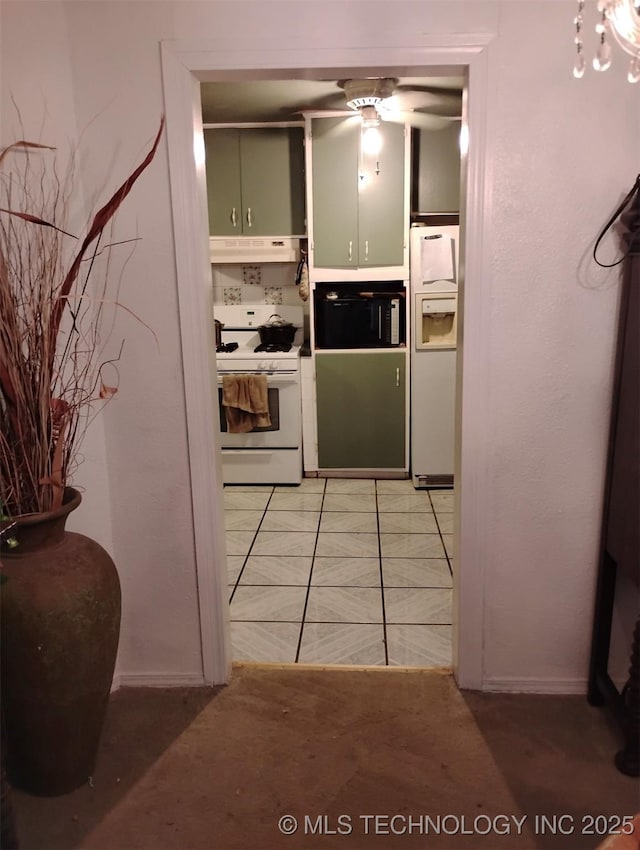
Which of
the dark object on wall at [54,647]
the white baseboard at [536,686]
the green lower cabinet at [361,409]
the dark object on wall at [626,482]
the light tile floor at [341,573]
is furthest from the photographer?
the green lower cabinet at [361,409]

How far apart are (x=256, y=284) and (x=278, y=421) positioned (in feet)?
3.71

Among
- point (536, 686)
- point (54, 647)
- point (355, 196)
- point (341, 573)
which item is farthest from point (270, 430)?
point (54, 647)

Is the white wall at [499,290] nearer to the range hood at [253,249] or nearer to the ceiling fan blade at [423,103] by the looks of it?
the ceiling fan blade at [423,103]

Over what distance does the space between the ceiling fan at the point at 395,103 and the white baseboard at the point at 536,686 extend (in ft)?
9.28

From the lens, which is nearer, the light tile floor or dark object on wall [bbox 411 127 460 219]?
the light tile floor

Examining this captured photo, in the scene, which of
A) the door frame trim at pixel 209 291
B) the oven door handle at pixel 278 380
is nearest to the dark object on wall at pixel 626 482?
the door frame trim at pixel 209 291

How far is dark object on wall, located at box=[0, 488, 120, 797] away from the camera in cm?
165

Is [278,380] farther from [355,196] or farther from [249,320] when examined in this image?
[355,196]

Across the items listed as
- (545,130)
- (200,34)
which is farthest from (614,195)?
(200,34)

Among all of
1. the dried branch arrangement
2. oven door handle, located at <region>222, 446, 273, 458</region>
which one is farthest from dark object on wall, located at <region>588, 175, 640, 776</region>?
oven door handle, located at <region>222, 446, 273, 458</region>

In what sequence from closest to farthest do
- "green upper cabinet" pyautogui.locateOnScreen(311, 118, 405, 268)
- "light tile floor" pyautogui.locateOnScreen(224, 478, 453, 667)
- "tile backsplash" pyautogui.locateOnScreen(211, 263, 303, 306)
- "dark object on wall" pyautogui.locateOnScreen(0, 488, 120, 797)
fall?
"dark object on wall" pyautogui.locateOnScreen(0, 488, 120, 797) → "light tile floor" pyautogui.locateOnScreen(224, 478, 453, 667) → "green upper cabinet" pyautogui.locateOnScreen(311, 118, 405, 268) → "tile backsplash" pyautogui.locateOnScreen(211, 263, 303, 306)

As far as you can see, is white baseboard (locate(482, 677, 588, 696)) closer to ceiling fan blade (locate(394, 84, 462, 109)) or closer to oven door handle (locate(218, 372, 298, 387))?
oven door handle (locate(218, 372, 298, 387))

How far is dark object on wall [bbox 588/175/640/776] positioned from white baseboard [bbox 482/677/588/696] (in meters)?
0.12

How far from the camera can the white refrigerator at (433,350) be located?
4203 mm
